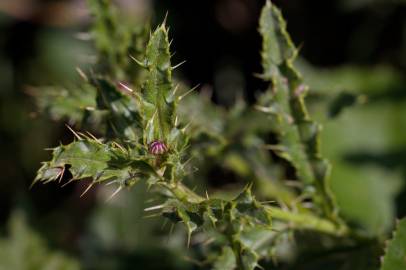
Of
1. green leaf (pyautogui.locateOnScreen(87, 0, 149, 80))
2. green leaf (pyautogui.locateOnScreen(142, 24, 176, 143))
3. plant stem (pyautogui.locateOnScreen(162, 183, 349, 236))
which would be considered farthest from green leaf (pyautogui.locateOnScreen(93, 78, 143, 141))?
green leaf (pyautogui.locateOnScreen(87, 0, 149, 80))

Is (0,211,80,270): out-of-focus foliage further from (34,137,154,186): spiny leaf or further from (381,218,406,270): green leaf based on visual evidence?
(381,218,406,270): green leaf

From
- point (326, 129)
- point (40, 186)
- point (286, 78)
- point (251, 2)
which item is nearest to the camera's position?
point (286, 78)

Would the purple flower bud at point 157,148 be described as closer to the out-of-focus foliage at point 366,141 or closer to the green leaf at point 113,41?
the green leaf at point 113,41

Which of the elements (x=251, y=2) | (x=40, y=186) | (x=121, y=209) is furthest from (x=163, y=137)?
(x=251, y=2)

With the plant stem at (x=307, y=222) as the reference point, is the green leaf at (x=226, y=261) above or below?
below

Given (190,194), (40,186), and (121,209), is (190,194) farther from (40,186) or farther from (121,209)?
(40,186)

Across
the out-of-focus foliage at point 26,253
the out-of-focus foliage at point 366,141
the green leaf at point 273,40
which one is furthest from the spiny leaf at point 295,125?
the out-of-focus foliage at point 26,253
